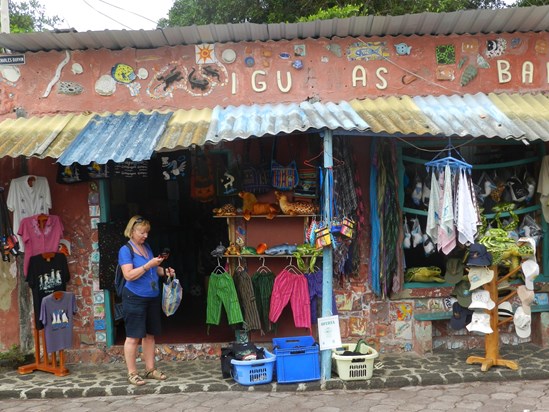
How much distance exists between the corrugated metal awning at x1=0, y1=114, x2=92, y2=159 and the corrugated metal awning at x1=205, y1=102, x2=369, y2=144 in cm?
175

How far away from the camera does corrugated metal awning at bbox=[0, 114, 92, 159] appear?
6.39 meters

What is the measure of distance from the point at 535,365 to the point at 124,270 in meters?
4.90

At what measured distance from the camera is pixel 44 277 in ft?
23.0

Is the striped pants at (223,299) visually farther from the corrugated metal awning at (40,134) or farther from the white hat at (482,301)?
the white hat at (482,301)

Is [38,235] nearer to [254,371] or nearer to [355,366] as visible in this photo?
[254,371]

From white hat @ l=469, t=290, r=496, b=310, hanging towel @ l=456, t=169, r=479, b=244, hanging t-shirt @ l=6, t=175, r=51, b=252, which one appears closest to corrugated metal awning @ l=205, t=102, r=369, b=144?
hanging towel @ l=456, t=169, r=479, b=244

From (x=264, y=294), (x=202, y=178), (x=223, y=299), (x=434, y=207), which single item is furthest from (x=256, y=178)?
(x=434, y=207)

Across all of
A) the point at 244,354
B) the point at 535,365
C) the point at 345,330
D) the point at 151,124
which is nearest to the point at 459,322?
the point at 535,365

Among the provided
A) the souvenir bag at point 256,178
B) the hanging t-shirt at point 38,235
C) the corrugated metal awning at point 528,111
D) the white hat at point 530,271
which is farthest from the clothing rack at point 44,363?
the corrugated metal awning at point 528,111

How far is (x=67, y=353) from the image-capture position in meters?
7.45

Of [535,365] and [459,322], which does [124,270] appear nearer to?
A: [459,322]

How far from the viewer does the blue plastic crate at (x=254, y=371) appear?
20.3ft

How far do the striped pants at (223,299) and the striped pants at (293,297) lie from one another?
1.52 ft

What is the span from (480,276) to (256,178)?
2998 millimetres
